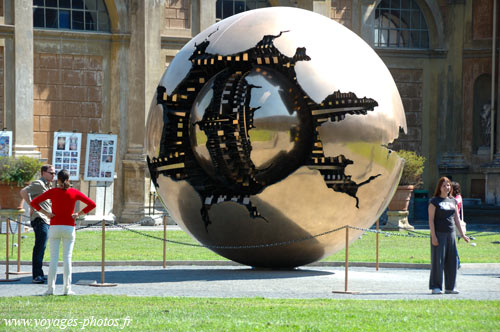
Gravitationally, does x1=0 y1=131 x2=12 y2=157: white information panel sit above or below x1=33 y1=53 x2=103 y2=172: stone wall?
below

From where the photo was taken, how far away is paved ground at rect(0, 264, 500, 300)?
12.6 meters

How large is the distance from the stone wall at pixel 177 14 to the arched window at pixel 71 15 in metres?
1.91

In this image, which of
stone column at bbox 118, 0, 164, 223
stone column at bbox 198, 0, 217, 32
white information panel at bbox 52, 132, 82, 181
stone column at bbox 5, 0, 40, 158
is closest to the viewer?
stone column at bbox 5, 0, 40, 158

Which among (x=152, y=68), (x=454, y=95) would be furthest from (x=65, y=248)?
(x=454, y=95)

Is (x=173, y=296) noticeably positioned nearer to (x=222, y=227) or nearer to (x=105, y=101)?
(x=222, y=227)

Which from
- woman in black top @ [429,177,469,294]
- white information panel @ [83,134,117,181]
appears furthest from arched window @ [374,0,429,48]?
woman in black top @ [429,177,469,294]

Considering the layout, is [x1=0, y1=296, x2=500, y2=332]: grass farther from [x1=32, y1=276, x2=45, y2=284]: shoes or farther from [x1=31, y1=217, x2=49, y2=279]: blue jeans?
[x1=31, y1=217, x2=49, y2=279]: blue jeans

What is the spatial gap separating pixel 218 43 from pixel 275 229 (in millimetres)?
2755

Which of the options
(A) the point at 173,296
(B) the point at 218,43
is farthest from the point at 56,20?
(A) the point at 173,296

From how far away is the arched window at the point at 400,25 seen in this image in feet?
116

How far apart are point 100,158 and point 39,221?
52.6 feet

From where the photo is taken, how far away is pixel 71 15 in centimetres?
3045

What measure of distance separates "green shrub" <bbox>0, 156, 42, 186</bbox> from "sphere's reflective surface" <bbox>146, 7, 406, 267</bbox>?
11.0 m

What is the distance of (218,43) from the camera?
14.3m
